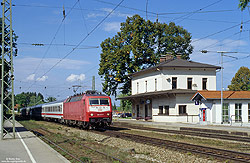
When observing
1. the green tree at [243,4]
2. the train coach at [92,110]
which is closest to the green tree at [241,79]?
the train coach at [92,110]

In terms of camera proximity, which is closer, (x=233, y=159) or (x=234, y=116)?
(x=233, y=159)

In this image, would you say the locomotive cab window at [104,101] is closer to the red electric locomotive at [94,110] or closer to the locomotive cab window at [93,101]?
the red electric locomotive at [94,110]

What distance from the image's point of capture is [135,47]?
1893 inches

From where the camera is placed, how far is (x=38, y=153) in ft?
41.8

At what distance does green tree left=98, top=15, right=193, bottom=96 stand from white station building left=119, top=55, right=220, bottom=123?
215 inches

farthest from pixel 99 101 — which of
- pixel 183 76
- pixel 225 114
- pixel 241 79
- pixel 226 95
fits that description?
pixel 241 79

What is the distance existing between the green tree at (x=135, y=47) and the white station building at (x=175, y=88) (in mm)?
5469

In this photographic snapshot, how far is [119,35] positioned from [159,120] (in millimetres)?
19027

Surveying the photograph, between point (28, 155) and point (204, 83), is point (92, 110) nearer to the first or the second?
point (28, 155)

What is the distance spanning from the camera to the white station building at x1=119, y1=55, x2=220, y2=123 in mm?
37781

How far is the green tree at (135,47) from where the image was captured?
48.9 metres

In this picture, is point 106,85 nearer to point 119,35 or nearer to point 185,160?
point 119,35

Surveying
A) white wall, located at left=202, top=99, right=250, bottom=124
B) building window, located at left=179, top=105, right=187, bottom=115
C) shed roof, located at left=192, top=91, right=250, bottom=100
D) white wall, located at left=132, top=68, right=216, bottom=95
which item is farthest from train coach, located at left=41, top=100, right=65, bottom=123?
white wall, located at left=202, top=99, right=250, bottom=124

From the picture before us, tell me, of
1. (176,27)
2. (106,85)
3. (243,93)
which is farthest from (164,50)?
(243,93)
